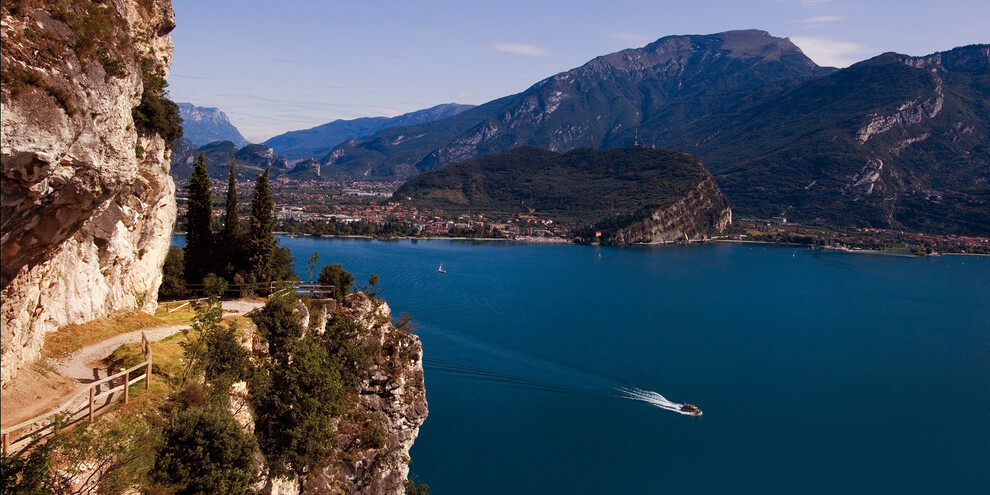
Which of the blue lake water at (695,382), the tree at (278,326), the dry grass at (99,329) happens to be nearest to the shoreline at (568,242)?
the blue lake water at (695,382)

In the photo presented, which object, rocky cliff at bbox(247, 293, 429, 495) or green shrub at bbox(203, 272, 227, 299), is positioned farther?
rocky cliff at bbox(247, 293, 429, 495)

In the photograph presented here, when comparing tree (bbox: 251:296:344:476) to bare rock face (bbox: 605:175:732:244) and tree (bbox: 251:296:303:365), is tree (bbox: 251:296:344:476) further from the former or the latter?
bare rock face (bbox: 605:175:732:244)

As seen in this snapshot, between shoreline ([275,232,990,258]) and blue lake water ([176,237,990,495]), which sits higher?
shoreline ([275,232,990,258])

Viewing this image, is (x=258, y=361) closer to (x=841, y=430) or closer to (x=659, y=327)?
(x=841, y=430)

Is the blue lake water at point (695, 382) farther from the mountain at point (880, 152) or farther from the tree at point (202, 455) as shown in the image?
the mountain at point (880, 152)

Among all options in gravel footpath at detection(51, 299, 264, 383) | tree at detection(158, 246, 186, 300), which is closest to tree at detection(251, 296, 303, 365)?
gravel footpath at detection(51, 299, 264, 383)

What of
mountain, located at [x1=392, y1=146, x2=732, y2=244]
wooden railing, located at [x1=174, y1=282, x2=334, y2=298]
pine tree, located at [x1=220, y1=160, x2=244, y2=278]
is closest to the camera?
wooden railing, located at [x1=174, y1=282, x2=334, y2=298]
